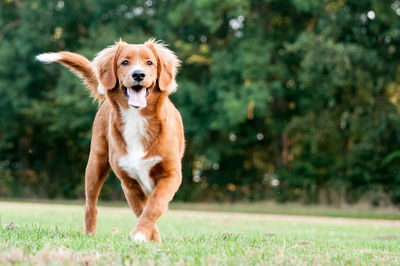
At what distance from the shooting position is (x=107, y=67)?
6.72 meters

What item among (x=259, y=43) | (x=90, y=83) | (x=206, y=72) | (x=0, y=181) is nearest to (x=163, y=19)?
(x=206, y=72)

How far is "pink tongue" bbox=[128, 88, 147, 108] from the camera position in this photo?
6.30m

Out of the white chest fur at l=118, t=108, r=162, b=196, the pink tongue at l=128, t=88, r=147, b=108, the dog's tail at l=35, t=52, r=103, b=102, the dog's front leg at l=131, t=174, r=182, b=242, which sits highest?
the dog's tail at l=35, t=52, r=103, b=102

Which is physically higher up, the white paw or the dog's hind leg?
the dog's hind leg

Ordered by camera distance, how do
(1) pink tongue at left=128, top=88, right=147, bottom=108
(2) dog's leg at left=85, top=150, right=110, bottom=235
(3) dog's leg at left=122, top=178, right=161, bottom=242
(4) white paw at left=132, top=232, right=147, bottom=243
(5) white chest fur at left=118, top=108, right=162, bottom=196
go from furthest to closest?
(2) dog's leg at left=85, top=150, right=110, bottom=235 → (3) dog's leg at left=122, top=178, right=161, bottom=242 → (1) pink tongue at left=128, top=88, right=147, bottom=108 → (5) white chest fur at left=118, top=108, right=162, bottom=196 → (4) white paw at left=132, top=232, right=147, bottom=243

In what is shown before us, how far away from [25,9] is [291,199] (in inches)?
694

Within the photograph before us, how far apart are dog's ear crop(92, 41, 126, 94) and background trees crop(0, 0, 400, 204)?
53.1 ft

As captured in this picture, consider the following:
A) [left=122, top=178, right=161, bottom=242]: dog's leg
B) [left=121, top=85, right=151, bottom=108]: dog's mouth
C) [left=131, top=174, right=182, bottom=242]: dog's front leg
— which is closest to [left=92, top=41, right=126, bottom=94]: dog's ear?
[left=121, top=85, right=151, bottom=108]: dog's mouth

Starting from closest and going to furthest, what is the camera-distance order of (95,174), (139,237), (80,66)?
(139,237) < (95,174) < (80,66)

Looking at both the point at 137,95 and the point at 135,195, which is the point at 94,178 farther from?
the point at 137,95

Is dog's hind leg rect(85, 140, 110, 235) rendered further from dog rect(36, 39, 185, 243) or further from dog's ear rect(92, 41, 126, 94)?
dog's ear rect(92, 41, 126, 94)

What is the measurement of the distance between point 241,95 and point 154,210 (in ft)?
62.1

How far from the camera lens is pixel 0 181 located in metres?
32.6

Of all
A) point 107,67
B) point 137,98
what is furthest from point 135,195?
point 107,67
